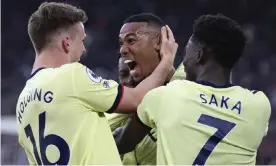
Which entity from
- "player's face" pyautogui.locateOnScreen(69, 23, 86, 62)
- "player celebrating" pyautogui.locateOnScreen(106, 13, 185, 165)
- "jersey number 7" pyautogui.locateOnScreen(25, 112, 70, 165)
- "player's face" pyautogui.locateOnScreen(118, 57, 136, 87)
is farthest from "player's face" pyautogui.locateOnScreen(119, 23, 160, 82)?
"jersey number 7" pyautogui.locateOnScreen(25, 112, 70, 165)

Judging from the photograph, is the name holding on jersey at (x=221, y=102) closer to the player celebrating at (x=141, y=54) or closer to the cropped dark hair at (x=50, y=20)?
the player celebrating at (x=141, y=54)

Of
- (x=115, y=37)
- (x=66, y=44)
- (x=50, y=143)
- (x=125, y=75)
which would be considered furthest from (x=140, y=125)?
(x=115, y=37)

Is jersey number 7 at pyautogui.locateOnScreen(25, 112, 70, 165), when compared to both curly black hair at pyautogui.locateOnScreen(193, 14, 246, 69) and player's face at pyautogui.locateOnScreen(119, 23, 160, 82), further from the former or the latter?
curly black hair at pyautogui.locateOnScreen(193, 14, 246, 69)

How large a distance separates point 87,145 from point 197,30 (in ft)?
2.47

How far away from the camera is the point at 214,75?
9.00ft

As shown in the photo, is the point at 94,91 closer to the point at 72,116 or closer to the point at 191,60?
the point at 72,116

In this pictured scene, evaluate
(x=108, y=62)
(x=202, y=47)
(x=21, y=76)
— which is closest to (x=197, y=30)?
(x=202, y=47)

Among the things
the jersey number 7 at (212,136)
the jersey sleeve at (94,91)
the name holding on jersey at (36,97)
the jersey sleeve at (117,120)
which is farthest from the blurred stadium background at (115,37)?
the jersey number 7 at (212,136)

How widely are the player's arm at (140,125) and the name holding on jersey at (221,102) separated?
0.20 meters

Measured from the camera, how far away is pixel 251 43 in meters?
7.98

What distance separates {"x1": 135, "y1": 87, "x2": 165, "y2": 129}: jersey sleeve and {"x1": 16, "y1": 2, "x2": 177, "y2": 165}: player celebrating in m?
0.16

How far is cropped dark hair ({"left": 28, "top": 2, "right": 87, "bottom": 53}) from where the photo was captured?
10.0 ft

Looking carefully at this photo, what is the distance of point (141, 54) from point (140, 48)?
0.11 ft

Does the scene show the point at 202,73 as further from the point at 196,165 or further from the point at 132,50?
the point at 132,50
